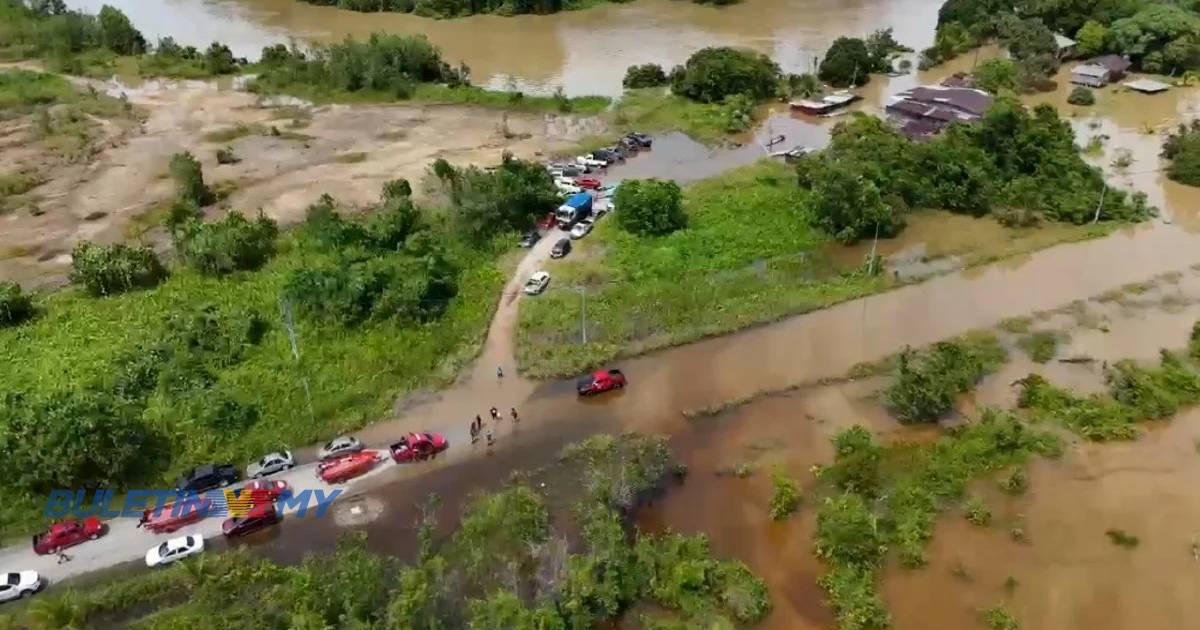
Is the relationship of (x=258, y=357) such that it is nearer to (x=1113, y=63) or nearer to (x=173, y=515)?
(x=173, y=515)

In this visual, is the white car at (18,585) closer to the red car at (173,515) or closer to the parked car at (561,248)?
the red car at (173,515)

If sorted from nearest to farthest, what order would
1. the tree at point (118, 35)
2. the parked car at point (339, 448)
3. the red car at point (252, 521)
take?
the red car at point (252, 521), the parked car at point (339, 448), the tree at point (118, 35)

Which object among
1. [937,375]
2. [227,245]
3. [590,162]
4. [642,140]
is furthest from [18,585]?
[642,140]

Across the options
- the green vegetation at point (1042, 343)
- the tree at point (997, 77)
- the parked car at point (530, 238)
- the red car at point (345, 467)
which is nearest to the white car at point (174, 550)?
the red car at point (345, 467)

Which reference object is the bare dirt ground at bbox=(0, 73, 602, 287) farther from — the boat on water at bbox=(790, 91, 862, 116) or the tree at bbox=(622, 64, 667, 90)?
the boat on water at bbox=(790, 91, 862, 116)

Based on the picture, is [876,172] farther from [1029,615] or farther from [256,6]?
[256,6]

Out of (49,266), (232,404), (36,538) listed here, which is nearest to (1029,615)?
(232,404)
